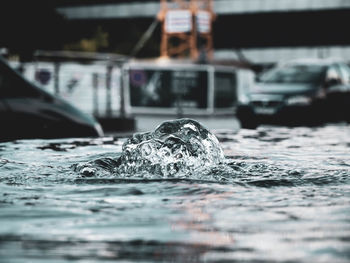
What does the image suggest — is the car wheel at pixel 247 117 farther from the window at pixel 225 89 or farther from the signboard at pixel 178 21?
the signboard at pixel 178 21

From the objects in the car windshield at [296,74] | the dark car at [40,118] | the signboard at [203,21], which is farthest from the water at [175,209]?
the signboard at [203,21]

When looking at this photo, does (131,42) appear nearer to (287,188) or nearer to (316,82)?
(316,82)

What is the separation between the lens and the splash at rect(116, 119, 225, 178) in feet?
15.9

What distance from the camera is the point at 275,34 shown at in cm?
6525

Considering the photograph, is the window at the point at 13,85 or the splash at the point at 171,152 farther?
the window at the point at 13,85

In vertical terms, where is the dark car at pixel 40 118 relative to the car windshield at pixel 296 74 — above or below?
→ above

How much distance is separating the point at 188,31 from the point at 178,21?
1.39 metres

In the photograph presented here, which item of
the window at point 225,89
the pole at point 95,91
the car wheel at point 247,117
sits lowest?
the window at point 225,89

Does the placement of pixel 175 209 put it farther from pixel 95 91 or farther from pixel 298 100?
pixel 95 91

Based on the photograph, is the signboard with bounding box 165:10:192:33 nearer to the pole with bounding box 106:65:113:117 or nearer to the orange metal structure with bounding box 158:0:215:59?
the orange metal structure with bounding box 158:0:215:59

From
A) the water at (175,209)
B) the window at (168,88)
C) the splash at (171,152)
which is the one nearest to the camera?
the water at (175,209)

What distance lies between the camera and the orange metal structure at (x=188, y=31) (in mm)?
56812

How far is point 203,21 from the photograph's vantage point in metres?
57.1

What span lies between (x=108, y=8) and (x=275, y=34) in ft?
40.4
